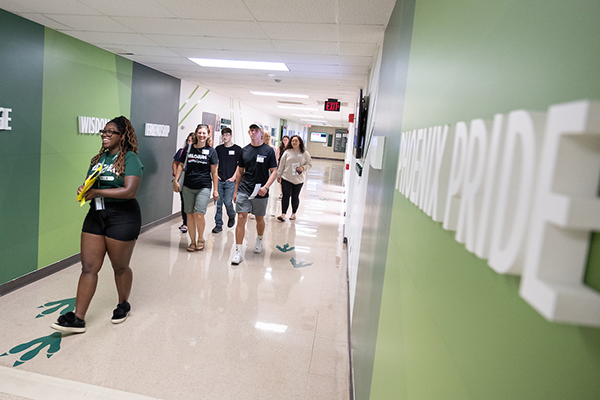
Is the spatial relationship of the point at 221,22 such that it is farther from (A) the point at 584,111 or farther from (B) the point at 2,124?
(A) the point at 584,111

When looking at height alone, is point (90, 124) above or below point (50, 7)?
below

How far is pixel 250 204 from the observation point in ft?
17.4

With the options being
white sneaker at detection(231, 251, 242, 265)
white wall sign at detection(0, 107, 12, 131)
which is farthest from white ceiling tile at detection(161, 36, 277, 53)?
white sneaker at detection(231, 251, 242, 265)

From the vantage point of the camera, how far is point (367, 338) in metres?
2.25

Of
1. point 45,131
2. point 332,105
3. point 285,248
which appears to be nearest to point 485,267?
point 45,131

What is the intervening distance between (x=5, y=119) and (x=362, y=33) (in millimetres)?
3409

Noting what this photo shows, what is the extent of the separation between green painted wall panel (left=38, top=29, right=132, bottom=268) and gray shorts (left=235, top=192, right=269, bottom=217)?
6.50ft

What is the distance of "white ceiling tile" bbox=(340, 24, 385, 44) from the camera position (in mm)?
3473

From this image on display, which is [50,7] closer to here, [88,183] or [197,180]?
[88,183]

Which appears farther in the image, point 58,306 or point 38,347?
point 58,306

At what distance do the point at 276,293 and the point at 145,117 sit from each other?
390 centimetres

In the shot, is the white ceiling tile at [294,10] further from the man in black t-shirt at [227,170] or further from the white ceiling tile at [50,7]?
the man in black t-shirt at [227,170]

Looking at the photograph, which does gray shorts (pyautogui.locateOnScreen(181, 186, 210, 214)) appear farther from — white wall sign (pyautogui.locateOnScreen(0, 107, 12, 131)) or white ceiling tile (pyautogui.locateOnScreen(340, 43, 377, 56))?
white ceiling tile (pyautogui.locateOnScreen(340, 43, 377, 56))

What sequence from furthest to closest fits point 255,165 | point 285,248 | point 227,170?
point 227,170 < point 285,248 < point 255,165
